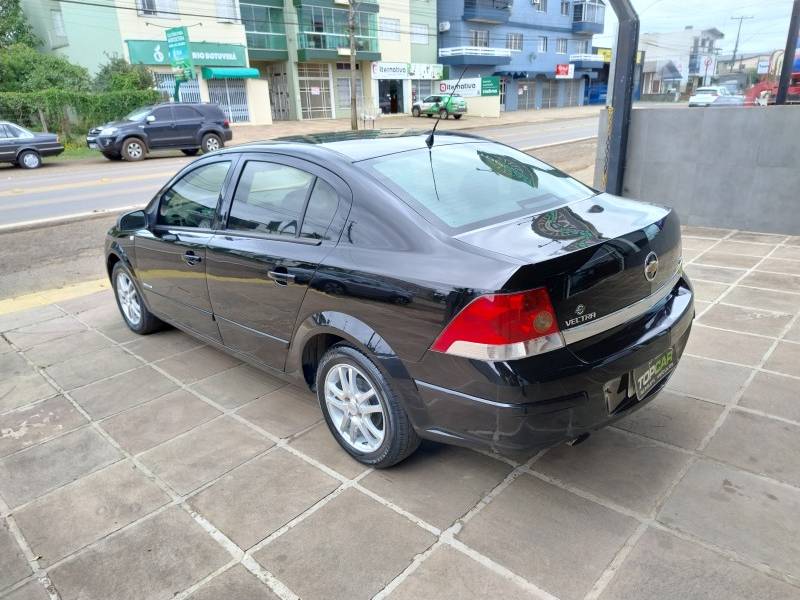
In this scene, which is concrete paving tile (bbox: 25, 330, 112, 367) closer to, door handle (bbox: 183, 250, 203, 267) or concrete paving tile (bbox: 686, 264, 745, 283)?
door handle (bbox: 183, 250, 203, 267)

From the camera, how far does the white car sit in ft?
23.6

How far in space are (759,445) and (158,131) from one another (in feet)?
66.5

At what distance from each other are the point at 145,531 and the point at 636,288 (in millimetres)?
2369

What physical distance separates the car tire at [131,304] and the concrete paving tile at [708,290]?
446 cm

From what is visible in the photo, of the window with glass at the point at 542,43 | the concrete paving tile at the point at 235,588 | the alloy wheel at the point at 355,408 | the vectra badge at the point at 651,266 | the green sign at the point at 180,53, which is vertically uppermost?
the window with glass at the point at 542,43

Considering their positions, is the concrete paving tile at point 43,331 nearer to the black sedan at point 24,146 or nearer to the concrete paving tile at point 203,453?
the concrete paving tile at point 203,453

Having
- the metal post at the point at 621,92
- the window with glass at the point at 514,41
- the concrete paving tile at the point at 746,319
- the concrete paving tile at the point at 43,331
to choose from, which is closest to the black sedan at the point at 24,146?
the concrete paving tile at the point at 43,331

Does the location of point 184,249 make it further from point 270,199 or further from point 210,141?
point 210,141

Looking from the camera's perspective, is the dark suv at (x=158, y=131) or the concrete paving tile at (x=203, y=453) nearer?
the concrete paving tile at (x=203, y=453)

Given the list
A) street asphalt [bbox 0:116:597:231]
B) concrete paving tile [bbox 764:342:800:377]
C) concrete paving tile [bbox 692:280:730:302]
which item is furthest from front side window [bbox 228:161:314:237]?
street asphalt [bbox 0:116:597:231]

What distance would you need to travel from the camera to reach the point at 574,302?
7.59 feet

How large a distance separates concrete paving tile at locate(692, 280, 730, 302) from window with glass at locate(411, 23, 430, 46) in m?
43.8

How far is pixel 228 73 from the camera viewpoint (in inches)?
1293

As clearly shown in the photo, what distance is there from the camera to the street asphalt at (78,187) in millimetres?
11141
